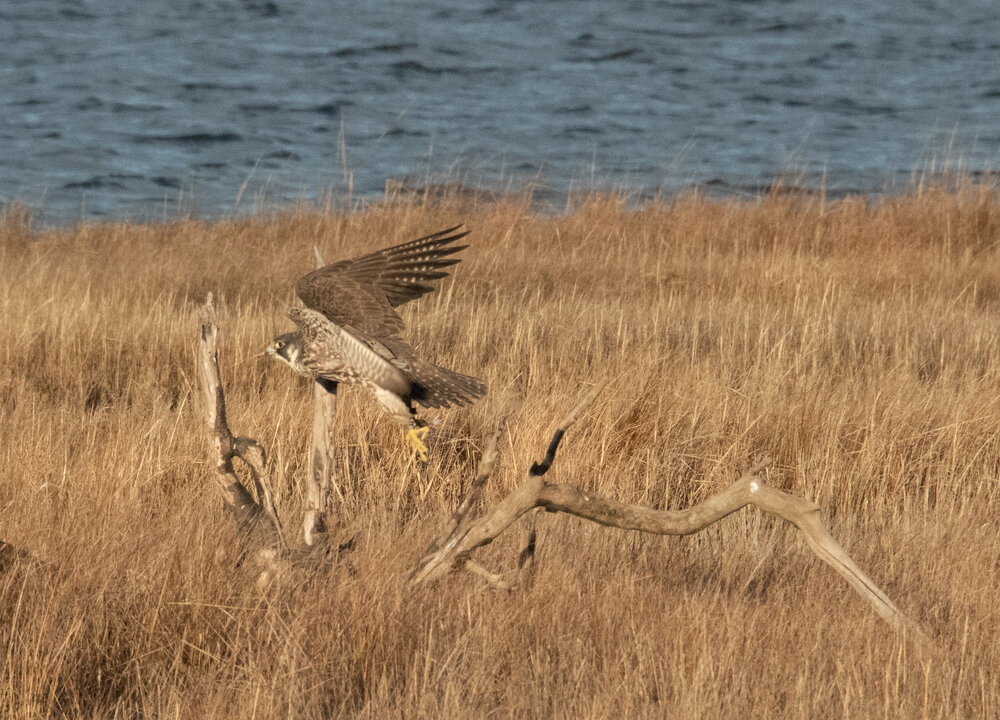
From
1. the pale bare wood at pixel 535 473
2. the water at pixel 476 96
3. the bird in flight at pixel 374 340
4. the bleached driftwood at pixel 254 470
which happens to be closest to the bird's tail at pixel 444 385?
the bird in flight at pixel 374 340

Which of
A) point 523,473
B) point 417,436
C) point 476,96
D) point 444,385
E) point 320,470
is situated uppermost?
point 444,385

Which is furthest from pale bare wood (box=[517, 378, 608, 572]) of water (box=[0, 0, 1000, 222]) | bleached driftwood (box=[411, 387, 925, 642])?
water (box=[0, 0, 1000, 222])

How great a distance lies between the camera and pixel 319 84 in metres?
22.2

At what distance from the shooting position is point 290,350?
145 inches

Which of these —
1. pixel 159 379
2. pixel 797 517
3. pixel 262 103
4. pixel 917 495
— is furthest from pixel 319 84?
pixel 797 517

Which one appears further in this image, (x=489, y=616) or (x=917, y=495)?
(x=917, y=495)

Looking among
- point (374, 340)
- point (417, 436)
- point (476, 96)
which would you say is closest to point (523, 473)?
point (417, 436)

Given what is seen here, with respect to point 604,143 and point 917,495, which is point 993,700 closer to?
point 917,495

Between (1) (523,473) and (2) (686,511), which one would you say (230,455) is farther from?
(1) (523,473)

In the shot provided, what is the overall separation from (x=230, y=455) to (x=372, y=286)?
2.27 feet

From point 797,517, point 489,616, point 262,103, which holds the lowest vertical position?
point 262,103

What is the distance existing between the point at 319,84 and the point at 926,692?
20535mm

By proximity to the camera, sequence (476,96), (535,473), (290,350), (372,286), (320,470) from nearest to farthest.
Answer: (535,473) → (290,350) → (372,286) → (320,470) → (476,96)

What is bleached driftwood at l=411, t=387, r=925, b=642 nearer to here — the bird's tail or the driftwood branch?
the bird's tail
